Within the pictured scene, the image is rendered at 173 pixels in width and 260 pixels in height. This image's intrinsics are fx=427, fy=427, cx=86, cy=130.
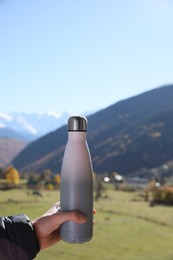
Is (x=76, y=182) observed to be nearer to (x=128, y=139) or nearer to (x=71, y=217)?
(x=71, y=217)

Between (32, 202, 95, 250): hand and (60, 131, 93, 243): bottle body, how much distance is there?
0.01 meters

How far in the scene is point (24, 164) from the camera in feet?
70.2

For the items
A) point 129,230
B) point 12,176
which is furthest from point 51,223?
point 129,230

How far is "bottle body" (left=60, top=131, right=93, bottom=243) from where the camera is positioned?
777mm

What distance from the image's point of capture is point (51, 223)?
2.63 feet

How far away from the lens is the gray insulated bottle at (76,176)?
2.55 ft

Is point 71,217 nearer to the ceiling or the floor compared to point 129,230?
nearer to the ceiling

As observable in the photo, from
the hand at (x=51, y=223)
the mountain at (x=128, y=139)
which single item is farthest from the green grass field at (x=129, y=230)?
the hand at (x=51, y=223)

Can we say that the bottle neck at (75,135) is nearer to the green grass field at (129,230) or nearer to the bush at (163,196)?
the green grass field at (129,230)

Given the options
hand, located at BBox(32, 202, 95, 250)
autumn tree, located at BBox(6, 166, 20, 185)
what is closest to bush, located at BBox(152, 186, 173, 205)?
autumn tree, located at BBox(6, 166, 20, 185)

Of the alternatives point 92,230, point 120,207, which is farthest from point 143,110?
point 92,230

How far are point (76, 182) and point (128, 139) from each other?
29033mm

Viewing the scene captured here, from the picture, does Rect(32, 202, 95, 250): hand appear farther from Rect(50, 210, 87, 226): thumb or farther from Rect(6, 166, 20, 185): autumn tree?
Rect(6, 166, 20, 185): autumn tree

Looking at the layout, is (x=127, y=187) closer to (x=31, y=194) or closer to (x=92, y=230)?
(x=31, y=194)
